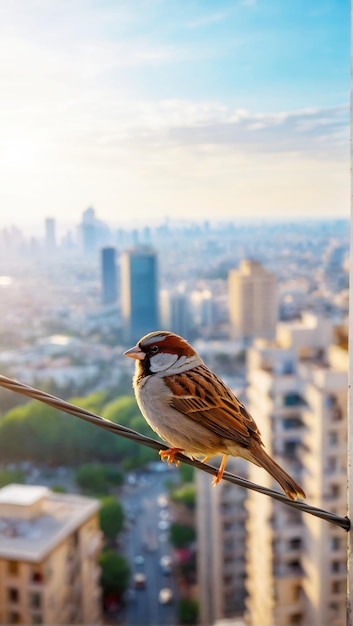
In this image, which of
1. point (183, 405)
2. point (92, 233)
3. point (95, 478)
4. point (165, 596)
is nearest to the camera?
point (183, 405)

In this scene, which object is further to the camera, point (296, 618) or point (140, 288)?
point (140, 288)

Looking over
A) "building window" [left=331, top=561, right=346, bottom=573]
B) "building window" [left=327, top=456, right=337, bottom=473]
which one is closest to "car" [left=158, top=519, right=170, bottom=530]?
"building window" [left=331, top=561, right=346, bottom=573]

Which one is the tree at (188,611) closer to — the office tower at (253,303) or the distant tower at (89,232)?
the distant tower at (89,232)

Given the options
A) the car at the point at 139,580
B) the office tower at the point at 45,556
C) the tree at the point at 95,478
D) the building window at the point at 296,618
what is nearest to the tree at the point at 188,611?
the car at the point at 139,580

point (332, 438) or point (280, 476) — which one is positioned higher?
point (280, 476)

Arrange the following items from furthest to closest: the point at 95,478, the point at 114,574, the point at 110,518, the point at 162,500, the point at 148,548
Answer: the point at 162,500
the point at 95,478
the point at 148,548
the point at 110,518
the point at 114,574

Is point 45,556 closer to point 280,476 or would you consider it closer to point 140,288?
point 280,476

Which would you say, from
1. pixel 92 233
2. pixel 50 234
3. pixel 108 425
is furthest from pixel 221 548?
pixel 108 425
